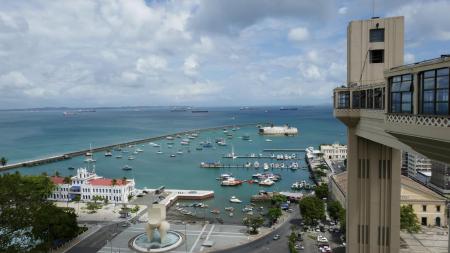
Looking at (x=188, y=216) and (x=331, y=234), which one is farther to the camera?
(x=188, y=216)

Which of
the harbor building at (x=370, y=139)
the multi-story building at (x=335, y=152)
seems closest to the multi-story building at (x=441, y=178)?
the multi-story building at (x=335, y=152)

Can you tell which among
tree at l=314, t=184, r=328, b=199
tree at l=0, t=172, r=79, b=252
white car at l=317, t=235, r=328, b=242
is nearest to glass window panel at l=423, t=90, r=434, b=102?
tree at l=0, t=172, r=79, b=252

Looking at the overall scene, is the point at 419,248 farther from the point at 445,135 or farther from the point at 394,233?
the point at 445,135

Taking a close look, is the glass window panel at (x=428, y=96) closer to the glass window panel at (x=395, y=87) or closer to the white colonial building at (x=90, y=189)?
the glass window panel at (x=395, y=87)

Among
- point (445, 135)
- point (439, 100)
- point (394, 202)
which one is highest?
point (439, 100)

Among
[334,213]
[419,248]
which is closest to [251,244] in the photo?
[334,213]

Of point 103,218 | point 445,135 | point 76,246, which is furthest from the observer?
point 103,218

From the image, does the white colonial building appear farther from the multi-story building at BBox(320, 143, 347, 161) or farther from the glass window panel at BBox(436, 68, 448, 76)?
the multi-story building at BBox(320, 143, 347, 161)
